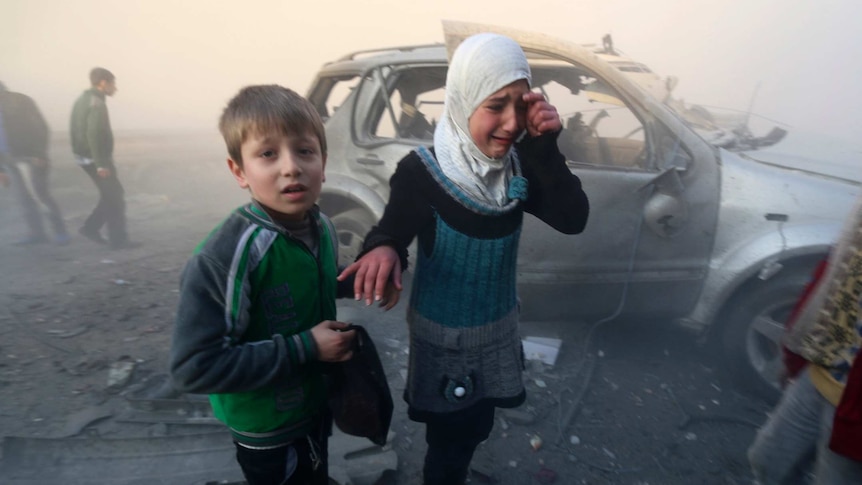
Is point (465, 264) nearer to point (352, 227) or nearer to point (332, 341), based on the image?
point (332, 341)

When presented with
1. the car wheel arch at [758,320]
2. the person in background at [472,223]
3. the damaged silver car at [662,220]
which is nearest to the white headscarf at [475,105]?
the person in background at [472,223]

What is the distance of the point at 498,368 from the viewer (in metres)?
1.57

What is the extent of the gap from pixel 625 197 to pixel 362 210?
6.07 ft

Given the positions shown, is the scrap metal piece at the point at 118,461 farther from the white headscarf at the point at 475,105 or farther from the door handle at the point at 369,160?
the door handle at the point at 369,160

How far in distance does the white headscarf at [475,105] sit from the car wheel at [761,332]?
2350mm

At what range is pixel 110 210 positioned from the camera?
5664 mm

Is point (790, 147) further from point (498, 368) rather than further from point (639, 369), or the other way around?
point (498, 368)

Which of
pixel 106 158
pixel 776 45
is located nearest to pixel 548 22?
pixel 776 45

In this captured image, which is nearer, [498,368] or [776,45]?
[498,368]

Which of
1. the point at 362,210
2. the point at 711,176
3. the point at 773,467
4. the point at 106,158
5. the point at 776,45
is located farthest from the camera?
the point at 776,45

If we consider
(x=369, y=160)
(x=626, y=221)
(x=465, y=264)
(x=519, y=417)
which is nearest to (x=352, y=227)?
(x=369, y=160)

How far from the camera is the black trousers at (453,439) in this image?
162 centimetres

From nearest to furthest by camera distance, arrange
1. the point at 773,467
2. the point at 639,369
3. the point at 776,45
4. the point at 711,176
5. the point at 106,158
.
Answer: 1. the point at 773,467
2. the point at 711,176
3. the point at 639,369
4. the point at 106,158
5. the point at 776,45

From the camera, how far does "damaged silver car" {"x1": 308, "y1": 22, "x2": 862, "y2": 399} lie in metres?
2.78
